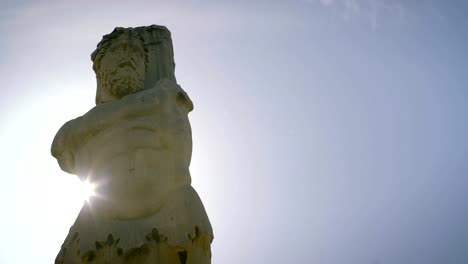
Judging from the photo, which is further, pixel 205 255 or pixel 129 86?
pixel 129 86

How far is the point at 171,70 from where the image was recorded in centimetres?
825

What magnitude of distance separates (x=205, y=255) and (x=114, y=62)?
3.44 m

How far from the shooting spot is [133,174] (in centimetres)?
648

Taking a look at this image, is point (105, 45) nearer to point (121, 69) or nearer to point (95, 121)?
point (121, 69)

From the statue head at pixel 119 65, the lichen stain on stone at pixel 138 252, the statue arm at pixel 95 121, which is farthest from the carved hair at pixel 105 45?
the lichen stain on stone at pixel 138 252

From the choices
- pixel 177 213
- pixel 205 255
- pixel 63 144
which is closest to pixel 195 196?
pixel 177 213

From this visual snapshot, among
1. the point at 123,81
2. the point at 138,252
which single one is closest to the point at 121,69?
the point at 123,81

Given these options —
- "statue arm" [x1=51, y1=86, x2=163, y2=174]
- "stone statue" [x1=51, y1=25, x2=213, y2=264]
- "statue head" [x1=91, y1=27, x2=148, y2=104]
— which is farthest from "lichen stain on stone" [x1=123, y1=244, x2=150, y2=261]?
"statue head" [x1=91, y1=27, x2=148, y2=104]

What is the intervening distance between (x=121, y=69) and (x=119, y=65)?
0.26ft

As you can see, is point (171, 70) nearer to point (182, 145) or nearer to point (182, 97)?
point (182, 97)

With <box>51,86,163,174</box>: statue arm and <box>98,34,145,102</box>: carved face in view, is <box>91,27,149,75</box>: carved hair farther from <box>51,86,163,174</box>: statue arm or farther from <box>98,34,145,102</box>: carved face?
<box>51,86,163,174</box>: statue arm

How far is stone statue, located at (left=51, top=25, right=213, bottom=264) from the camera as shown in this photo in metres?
6.07

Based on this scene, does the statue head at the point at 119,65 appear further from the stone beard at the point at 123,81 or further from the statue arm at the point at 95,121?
the statue arm at the point at 95,121

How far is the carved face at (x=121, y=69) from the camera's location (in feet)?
25.2
